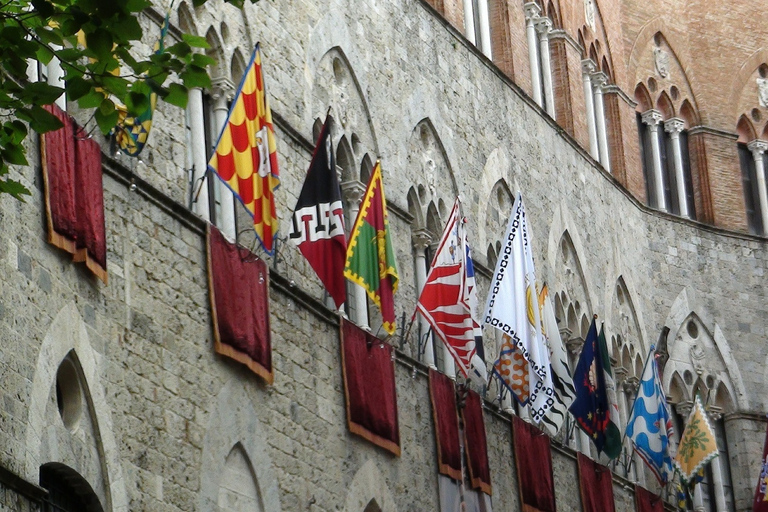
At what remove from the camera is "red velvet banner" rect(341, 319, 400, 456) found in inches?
701

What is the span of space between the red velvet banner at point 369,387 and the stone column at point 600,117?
11.2 metres

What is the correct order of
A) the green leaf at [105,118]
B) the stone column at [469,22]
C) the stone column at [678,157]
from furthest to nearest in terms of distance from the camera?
the stone column at [678,157] < the stone column at [469,22] < the green leaf at [105,118]

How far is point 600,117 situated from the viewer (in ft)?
96.9

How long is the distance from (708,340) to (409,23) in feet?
33.8

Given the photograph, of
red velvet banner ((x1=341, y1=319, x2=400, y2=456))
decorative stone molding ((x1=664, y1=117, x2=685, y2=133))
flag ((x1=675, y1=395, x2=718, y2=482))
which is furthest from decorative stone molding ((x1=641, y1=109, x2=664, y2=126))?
red velvet banner ((x1=341, y1=319, x2=400, y2=456))

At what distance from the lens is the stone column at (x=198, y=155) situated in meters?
16.2

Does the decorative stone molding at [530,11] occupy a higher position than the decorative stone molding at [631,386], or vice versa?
the decorative stone molding at [530,11]

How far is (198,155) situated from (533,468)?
7.42 m

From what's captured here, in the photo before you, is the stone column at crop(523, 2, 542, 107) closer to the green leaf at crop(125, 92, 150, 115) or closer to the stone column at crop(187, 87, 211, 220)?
the stone column at crop(187, 87, 211, 220)

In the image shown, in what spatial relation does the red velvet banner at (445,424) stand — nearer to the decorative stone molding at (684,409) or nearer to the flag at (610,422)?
the flag at (610,422)

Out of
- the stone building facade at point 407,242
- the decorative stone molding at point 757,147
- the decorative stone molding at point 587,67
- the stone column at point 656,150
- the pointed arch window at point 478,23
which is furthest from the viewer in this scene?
the decorative stone molding at point 757,147

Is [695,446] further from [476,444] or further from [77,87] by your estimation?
[77,87]

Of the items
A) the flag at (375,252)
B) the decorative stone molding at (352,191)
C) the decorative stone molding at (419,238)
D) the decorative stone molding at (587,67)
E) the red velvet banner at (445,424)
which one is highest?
the decorative stone molding at (587,67)

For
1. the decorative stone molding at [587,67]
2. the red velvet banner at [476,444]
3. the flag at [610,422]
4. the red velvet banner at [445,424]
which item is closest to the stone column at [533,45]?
the decorative stone molding at [587,67]
